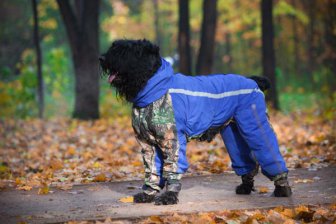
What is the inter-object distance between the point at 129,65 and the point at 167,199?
4.48ft

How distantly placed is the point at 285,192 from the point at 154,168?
140 cm

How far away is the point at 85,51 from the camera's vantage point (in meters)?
17.0

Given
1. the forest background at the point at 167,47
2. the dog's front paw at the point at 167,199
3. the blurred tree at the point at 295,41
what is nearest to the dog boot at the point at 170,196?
the dog's front paw at the point at 167,199

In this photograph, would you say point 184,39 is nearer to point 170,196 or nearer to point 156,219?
point 170,196

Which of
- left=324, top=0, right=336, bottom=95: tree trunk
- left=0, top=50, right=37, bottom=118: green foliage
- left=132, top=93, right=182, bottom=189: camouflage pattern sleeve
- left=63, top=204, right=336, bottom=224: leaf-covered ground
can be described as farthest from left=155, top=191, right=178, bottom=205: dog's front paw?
left=324, top=0, right=336, bottom=95: tree trunk

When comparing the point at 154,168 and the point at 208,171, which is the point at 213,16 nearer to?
the point at 208,171

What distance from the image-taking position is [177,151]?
6090mm

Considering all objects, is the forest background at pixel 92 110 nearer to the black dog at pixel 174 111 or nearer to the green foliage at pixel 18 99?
the green foliage at pixel 18 99

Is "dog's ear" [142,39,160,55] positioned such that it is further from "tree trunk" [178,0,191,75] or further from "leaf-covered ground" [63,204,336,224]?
"tree trunk" [178,0,191,75]

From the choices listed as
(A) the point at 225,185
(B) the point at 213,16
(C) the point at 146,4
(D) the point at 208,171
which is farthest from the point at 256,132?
(C) the point at 146,4

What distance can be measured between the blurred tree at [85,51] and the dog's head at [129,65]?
437 inches

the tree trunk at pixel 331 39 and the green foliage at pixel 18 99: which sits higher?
the tree trunk at pixel 331 39

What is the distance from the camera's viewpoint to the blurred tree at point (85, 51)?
55.8ft

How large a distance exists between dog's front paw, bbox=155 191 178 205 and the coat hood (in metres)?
0.91
